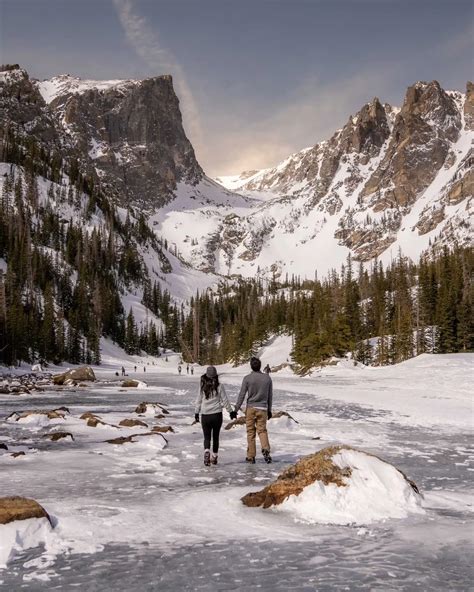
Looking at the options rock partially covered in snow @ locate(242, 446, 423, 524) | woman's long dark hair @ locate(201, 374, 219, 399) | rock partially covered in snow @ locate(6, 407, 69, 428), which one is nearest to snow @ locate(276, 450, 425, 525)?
rock partially covered in snow @ locate(242, 446, 423, 524)

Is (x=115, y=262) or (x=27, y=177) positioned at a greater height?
(x=27, y=177)

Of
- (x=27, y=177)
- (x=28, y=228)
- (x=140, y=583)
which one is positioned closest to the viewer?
(x=140, y=583)

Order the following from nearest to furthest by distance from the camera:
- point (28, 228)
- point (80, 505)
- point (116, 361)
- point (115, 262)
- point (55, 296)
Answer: point (80, 505)
point (116, 361)
point (55, 296)
point (28, 228)
point (115, 262)

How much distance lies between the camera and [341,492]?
7.29m

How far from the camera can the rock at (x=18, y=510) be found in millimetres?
5855

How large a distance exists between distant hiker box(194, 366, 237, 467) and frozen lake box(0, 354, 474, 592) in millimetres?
546

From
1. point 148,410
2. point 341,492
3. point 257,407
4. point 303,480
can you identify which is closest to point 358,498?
point 341,492

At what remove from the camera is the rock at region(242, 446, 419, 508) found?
7438 mm

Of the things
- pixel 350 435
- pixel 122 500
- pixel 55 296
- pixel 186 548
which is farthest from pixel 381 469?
pixel 55 296

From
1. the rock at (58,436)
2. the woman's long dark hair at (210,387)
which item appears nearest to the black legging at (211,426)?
the woman's long dark hair at (210,387)

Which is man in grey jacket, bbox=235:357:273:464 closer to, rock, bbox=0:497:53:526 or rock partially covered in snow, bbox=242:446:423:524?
rock partially covered in snow, bbox=242:446:423:524

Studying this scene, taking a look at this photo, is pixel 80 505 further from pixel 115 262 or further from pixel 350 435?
pixel 115 262

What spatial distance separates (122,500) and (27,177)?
162 meters

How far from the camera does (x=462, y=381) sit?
3372 cm
